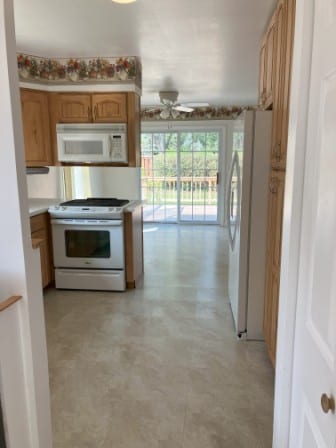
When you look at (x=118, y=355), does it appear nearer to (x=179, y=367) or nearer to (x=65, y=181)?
(x=179, y=367)

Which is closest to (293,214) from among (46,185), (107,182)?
(46,185)

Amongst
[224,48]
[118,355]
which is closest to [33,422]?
[118,355]

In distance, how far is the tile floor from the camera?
1.86 metres

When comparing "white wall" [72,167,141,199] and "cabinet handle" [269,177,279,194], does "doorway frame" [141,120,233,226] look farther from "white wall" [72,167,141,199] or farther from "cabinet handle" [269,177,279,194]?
"cabinet handle" [269,177,279,194]

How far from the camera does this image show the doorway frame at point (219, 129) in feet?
23.1

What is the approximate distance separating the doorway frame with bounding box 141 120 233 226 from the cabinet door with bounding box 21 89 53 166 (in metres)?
3.58

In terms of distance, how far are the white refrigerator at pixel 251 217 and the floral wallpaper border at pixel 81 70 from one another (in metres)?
1.57

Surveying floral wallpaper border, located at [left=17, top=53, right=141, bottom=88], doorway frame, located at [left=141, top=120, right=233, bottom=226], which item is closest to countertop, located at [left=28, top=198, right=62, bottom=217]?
floral wallpaper border, located at [left=17, top=53, right=141, bottom=88]

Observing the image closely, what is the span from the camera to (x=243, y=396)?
2.13m

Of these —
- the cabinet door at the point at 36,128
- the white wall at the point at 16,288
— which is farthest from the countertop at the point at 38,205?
the white wall at the point at 16,288

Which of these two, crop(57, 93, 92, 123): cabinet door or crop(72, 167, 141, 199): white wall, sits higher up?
crop(57, 93, 92, 123): cabinet door

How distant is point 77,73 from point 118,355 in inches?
116

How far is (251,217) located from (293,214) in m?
1.40

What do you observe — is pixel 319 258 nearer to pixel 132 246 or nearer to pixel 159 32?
pixel 159 32
